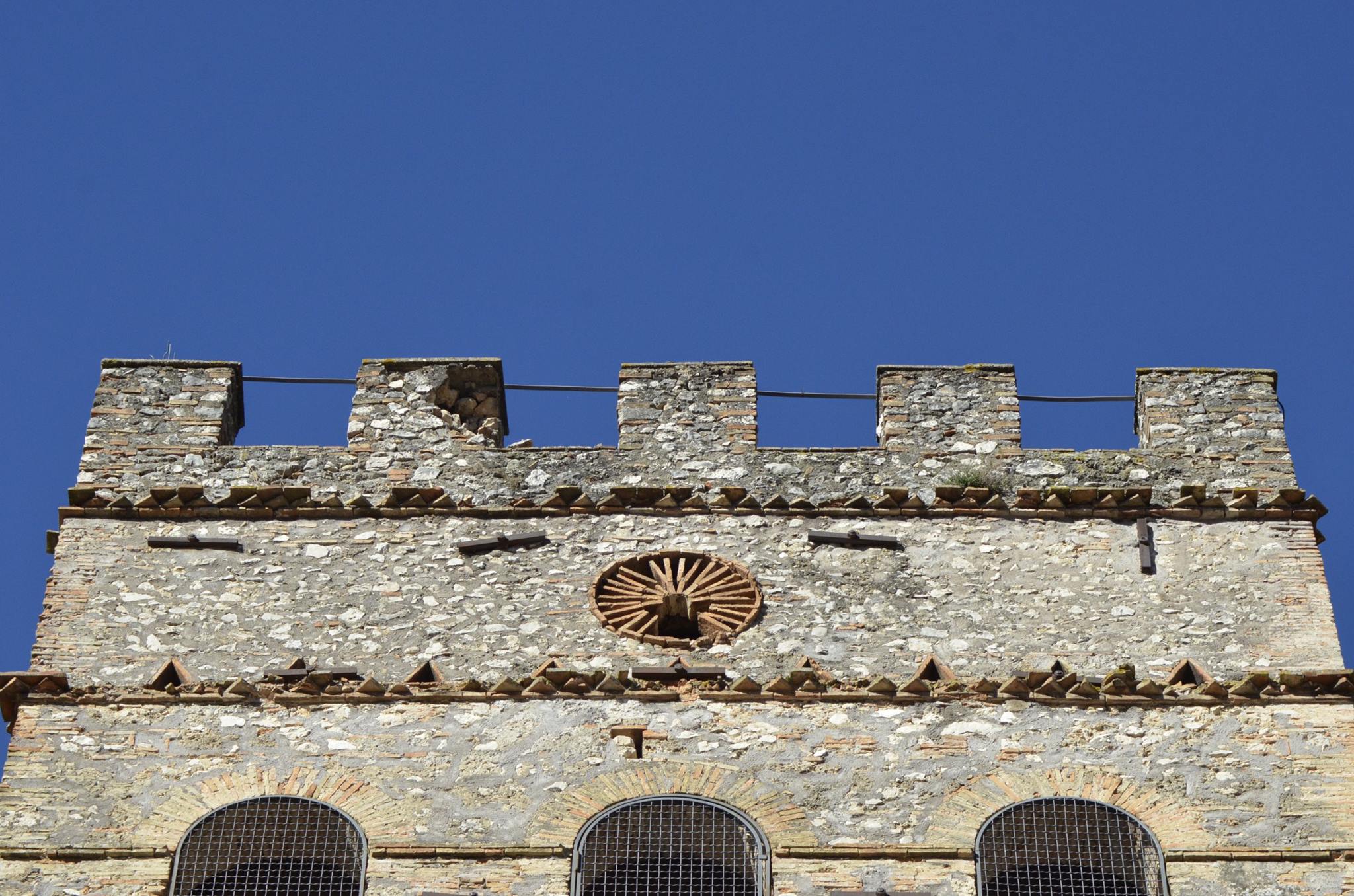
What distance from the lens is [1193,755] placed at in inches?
757

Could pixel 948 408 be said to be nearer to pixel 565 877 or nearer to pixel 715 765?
pixel 715 765

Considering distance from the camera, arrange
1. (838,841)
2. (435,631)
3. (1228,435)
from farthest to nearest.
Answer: (1228,435), (435,631), (838,841)

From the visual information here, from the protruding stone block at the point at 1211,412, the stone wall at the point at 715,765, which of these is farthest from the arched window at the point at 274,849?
the protruding stone block at the point at 1211,412

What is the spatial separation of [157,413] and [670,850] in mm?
5629

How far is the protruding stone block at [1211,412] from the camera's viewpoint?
21.6 m

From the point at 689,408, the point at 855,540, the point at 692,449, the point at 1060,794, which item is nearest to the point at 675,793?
the point at 1060,794

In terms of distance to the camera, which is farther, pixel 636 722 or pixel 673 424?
pixel 673 424

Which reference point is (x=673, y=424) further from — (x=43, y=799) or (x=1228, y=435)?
(x=43, y=799)

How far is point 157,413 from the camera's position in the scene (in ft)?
71.7

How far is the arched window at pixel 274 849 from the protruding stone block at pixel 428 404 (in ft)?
11.8

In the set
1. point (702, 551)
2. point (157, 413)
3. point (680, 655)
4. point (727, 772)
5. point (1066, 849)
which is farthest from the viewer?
point (157, 413)

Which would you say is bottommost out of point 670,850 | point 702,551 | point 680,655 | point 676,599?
point 670,850

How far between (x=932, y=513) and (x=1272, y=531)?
2.43 metres

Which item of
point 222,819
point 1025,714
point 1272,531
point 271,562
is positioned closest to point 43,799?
point 222,819
